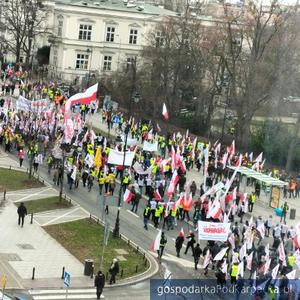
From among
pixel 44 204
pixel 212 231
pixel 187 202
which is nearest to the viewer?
pixel 212 231

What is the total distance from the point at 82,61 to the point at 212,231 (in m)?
68.6

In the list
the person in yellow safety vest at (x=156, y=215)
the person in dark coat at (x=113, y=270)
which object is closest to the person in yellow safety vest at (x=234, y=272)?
the person in dark coat at (x=113, y=270)

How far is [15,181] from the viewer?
47.1 metres

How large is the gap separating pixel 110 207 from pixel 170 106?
34739 mm

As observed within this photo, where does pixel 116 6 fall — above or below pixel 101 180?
above

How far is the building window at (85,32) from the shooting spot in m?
96.9

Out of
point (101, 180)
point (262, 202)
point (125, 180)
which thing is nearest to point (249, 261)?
point (125, 180)

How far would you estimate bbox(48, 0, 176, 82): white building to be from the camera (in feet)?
316

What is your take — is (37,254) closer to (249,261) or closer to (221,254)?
(221,254)

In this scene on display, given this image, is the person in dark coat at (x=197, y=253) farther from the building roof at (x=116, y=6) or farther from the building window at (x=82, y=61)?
the building roof at (x=116, y=6)

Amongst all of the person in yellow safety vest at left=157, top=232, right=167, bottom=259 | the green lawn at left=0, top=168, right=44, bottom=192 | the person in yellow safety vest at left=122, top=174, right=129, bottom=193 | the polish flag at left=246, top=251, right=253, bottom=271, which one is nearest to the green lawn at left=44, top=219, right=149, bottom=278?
the person in yellow safety vest at left=157, top=232, right=167, bottom=259

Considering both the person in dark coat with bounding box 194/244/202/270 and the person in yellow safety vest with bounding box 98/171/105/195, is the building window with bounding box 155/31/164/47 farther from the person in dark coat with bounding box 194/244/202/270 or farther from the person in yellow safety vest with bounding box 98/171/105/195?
the person in dark coat with bounding box 194/244/202/270

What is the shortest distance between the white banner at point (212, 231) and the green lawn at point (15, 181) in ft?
55.3

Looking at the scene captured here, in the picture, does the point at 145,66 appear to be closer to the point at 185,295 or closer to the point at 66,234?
the point at 66,234
